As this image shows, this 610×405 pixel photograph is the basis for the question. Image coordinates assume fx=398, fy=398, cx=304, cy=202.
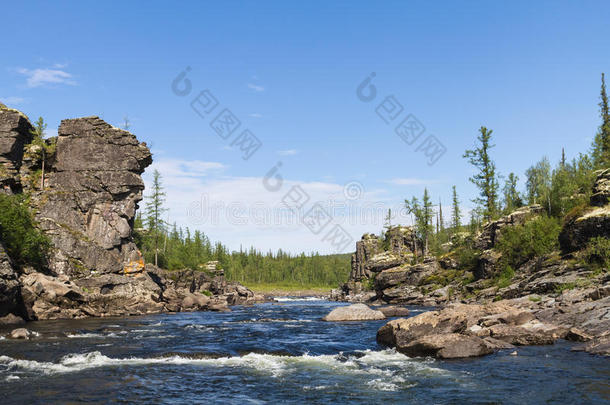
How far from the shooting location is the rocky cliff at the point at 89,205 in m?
46.8

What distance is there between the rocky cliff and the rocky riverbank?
3434cm

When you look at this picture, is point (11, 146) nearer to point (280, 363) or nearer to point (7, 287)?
point (7, 287)

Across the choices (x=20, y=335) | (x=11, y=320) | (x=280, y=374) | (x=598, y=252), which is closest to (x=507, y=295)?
(x=598, y=252)

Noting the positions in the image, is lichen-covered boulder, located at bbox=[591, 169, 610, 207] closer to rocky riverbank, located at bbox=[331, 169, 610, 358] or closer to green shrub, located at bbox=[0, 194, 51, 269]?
rocky riverbank, located at bbox=[331, 169, 610, 358]

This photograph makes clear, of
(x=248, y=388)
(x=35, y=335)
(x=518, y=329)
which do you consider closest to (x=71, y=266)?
(x=35, y=335)

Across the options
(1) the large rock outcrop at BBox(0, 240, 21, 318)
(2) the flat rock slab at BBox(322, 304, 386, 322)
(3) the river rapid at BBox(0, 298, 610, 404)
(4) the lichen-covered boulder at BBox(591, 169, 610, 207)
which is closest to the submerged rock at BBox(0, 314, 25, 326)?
(1) the large rock outcrop at BBox(0, 240, 21, 318)

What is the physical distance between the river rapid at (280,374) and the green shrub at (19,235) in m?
21.0

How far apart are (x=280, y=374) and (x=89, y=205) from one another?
47.8 meters

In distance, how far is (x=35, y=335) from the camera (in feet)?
81.9

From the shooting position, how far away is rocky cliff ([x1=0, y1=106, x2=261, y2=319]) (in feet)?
154

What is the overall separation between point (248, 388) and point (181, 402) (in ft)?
7.85

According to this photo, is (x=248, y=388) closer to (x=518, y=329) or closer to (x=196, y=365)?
(x=196, y=365)

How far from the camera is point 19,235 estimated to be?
41094mm

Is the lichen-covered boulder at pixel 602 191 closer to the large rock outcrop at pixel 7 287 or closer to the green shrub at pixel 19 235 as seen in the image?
the large rock outcrop at pixel 7 287
